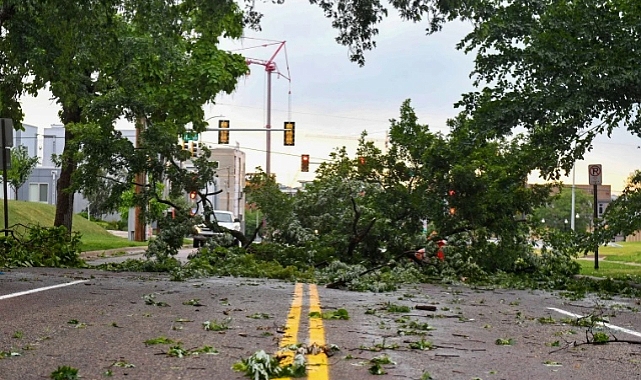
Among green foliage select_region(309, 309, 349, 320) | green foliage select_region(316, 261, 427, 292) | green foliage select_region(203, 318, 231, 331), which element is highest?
green foliage select_region(203, 318, 231, 331)

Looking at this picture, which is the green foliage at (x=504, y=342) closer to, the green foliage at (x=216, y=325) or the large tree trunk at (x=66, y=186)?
the green foliage at (x=216, y=325)

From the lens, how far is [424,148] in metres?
21.8

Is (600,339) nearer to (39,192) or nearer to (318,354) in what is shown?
(318,354)

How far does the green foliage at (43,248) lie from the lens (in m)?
19.7

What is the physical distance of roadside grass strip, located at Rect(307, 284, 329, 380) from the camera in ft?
21.1

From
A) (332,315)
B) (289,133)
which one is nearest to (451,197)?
(332,315)

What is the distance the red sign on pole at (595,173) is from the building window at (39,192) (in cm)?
6918

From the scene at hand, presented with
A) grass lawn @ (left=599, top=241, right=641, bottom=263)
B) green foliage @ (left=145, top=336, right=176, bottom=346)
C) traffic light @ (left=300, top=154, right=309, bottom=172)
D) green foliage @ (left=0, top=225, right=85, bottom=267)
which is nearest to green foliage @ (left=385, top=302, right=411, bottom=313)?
green foliage @ (left=145, top=336, right=176, bottom=346)

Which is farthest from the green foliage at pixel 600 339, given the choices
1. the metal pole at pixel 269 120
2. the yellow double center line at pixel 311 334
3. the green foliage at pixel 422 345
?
the metal pole at pixel 269 120

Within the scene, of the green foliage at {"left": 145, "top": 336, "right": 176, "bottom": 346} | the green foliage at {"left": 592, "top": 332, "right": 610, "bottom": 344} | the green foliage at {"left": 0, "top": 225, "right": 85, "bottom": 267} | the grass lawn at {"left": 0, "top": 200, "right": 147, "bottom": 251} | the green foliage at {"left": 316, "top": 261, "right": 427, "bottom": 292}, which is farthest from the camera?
the grass lawn at {"left": 0, "top": 200, "right": 147, "bottom": 251}

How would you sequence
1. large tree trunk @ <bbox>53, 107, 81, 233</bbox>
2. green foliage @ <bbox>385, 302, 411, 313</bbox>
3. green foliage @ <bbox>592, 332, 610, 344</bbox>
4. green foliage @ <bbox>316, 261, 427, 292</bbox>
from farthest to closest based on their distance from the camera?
large tree trunk @ <bbox>53, 107, 81, 233</bbox> → green foliage @ <bbox>316, 261, 427, 292</bbox> → green foliage @ <bbox>385, 302, 411, 313</bbox> → green foliage @ <bbox>592, 332, 610, 344</bbox>

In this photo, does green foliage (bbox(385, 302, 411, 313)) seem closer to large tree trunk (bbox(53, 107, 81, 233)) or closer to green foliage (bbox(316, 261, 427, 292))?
green foliage (bbox(316, 261, 427, 292))

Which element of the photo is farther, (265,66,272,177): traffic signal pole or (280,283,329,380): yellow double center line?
(265,66,272,177): traffic signal pole

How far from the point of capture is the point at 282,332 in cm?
879
